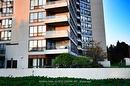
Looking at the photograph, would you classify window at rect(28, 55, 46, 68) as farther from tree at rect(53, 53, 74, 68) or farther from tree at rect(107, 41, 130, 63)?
tree at rect(107, 41, 130, 63)

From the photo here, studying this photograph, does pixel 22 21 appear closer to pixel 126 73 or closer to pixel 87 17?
pixel 126 73

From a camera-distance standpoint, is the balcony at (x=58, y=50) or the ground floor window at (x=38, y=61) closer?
the balcony at (x=58, y=50)

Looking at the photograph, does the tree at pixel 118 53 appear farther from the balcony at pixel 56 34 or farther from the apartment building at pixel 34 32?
the balcony at pixel 56 34

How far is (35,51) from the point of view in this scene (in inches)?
1715

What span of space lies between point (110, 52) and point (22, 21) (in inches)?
1676

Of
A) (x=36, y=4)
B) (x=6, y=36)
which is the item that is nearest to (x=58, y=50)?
(x=36, y=4)

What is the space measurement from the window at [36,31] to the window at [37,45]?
1.41 metres

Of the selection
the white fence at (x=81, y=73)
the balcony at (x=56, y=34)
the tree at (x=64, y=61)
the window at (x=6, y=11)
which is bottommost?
the white fence at (x=81, y=73)

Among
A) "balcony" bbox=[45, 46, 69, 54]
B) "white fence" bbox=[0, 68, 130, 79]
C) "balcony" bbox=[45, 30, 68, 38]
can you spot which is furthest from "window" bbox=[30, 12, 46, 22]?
"white fence" bbox=[0, 68, 130, 79]

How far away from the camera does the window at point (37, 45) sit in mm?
43281

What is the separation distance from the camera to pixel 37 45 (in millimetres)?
44000

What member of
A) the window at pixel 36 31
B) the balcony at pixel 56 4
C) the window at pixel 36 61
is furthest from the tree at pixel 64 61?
the balcony at pixel 56 4

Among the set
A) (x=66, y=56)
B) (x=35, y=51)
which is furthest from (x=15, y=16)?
(x=66, y=56)

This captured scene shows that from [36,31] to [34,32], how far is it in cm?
48
